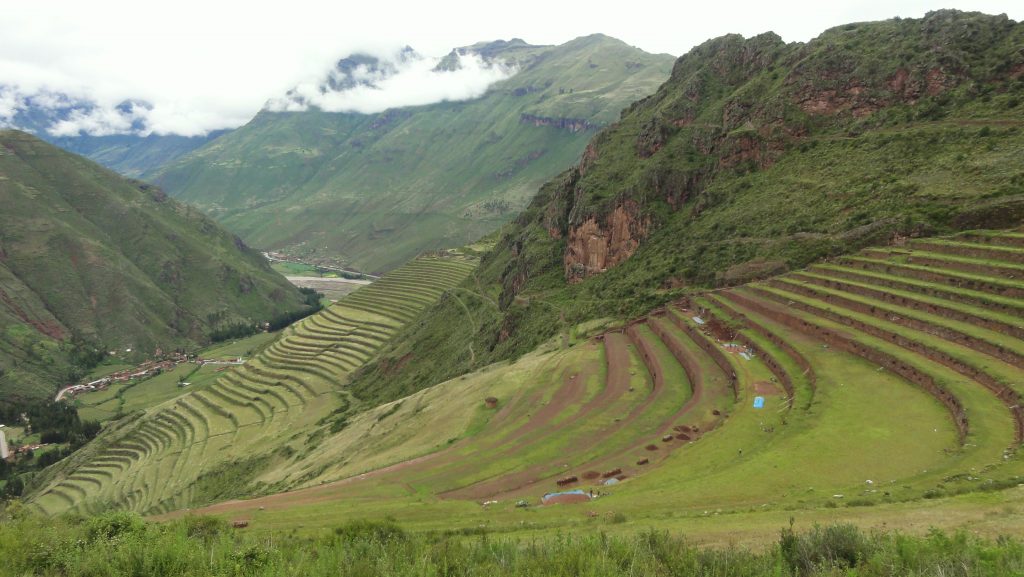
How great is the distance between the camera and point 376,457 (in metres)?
48.1

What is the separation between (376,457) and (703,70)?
89.3 metres

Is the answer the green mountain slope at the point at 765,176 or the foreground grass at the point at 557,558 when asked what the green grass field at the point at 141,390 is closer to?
the green mountain slope at the point at 765,176

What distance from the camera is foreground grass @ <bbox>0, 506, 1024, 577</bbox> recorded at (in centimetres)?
1266

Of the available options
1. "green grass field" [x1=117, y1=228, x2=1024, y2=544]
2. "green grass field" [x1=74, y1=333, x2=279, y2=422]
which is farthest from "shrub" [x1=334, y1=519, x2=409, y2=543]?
"green grass field" [x1=74, y1=333, x2=279, y2=422]

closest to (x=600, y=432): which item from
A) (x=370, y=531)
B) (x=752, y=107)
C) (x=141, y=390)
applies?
(x=370, y=531)

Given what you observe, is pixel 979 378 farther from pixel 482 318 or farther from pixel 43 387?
pixel 43 387

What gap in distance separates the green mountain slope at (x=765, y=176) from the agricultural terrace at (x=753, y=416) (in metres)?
7.81

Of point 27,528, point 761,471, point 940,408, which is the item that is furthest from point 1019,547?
point 27,528

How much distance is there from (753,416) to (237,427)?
89294mm

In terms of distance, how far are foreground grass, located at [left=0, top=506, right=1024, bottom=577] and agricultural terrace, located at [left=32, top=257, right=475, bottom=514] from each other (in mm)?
43382

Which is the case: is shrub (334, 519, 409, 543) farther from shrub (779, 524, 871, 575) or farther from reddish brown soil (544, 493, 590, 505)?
shrub (779, 524, 871, 575)

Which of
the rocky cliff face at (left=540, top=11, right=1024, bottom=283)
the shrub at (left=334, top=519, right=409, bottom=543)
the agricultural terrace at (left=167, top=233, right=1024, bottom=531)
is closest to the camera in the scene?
the shrub at (left=334, top=519, right=409, bottom=543)

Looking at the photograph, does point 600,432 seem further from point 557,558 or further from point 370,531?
point 557,558

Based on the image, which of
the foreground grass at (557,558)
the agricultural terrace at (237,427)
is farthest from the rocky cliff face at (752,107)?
the foreground grass at (557,558)
